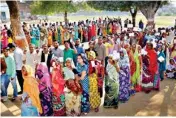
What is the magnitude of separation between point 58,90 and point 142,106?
1.93 metres

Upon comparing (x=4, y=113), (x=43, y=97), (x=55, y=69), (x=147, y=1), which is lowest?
(x=4, y=113)

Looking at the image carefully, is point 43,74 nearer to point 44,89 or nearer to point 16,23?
point 44,89

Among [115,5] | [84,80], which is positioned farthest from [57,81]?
[115,5]

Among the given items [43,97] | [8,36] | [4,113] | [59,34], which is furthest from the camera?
[59,34]

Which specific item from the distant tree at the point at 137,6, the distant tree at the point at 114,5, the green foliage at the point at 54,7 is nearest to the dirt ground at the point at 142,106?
Answer: the distant tree at the point at 137,6

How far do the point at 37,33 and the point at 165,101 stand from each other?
9.34 meters

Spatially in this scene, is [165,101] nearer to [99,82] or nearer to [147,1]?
[99,82]

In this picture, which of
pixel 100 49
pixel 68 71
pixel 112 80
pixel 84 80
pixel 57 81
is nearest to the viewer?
pixel 68 71

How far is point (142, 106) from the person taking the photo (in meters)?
6.67

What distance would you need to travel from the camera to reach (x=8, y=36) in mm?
14586

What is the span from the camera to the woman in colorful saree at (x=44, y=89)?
19.1 ft

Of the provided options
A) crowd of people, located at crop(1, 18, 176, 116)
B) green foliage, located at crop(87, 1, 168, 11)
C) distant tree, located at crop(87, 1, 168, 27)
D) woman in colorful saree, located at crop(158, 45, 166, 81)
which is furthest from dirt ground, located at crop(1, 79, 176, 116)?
green foliage, located at crop(87, 1, 168, 11)

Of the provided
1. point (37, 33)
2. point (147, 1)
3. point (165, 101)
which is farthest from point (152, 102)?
point (147, 1)

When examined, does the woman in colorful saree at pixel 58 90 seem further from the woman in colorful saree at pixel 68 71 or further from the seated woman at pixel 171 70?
the seated woman at pixel 171 70
